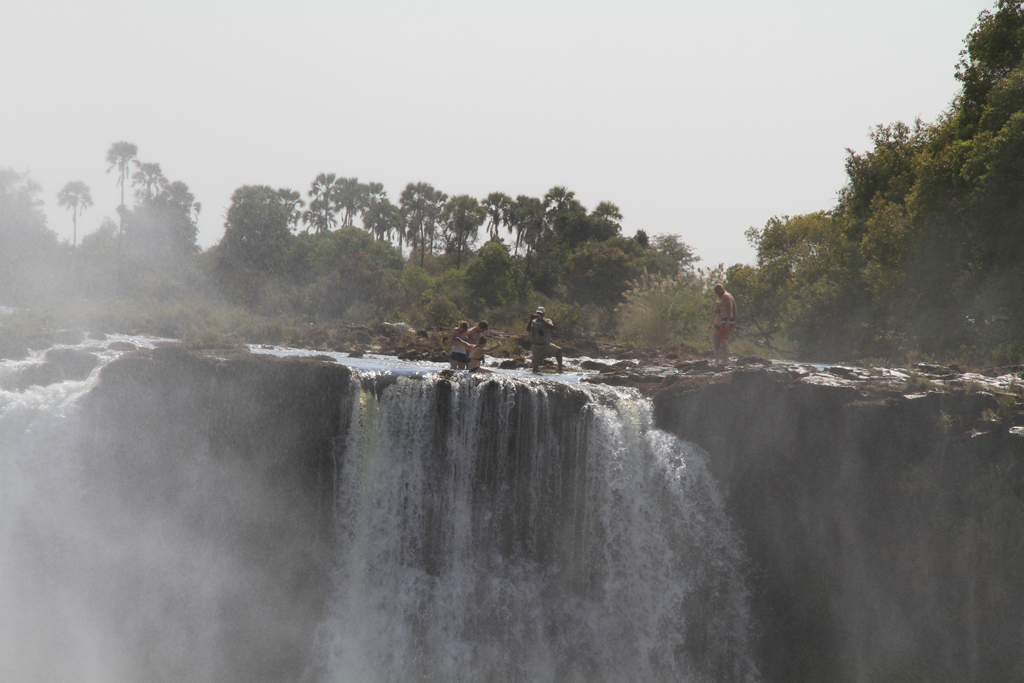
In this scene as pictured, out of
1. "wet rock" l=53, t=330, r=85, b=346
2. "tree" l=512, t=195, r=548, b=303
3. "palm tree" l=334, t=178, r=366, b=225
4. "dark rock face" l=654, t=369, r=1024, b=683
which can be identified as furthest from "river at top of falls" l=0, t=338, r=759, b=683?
"palm tree" l=334, t=178, r=366, b=225

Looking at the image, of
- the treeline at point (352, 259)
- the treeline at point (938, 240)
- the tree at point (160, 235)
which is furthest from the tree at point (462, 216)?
the treeline at point (938, 240)

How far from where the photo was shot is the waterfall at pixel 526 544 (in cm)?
902

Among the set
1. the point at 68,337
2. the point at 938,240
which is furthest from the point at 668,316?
the point at 68,337

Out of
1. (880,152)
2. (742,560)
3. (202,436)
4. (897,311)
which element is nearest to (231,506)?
(202,436)

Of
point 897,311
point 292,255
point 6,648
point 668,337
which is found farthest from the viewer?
point 292,255

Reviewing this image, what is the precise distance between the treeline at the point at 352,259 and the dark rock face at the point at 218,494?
12.9 meters

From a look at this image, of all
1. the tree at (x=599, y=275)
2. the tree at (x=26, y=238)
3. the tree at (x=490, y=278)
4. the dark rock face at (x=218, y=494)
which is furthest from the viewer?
the tree at (x=599, y=275)

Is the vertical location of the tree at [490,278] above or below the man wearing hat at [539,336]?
above

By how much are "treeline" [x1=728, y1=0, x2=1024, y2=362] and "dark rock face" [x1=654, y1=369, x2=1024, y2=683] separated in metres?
5.29

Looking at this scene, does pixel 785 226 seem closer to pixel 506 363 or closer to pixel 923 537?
pixel 506 363

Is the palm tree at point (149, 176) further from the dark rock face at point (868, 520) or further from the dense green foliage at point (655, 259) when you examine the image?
the dark rock face at point (868, 520)

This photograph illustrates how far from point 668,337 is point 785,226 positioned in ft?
22.3

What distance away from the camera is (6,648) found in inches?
352

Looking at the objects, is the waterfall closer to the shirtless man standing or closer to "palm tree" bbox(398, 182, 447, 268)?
the shirtless man standing
